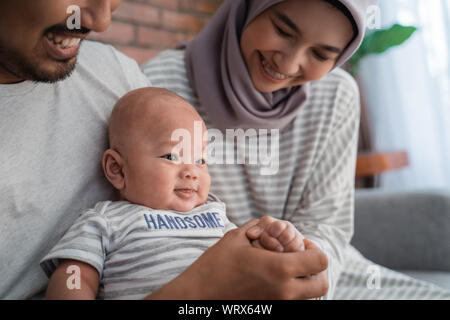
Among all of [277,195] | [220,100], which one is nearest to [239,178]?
[277,195]

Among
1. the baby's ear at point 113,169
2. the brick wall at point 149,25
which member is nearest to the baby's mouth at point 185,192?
the baby's ear at point 113,169

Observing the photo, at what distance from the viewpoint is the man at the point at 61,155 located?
0.56 meters

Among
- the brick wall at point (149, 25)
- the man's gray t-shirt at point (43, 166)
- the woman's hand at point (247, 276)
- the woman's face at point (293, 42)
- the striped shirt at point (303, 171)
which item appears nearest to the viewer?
the woman's hand at point (247, 276)

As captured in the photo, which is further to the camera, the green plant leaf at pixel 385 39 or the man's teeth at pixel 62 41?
the green plant leaf at pixel 385 39

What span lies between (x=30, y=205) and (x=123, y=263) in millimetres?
198

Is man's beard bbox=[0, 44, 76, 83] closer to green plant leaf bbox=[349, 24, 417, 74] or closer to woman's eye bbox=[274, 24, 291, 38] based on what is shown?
woman's eye bbox=[274, 24, 291, 38]

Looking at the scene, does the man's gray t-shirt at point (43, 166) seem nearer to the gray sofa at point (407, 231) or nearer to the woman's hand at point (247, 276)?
the woman's hand at point (247, 276)

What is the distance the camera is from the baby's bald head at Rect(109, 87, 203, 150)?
2.36 ft

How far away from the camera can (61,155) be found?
732 mm

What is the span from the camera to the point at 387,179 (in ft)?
8.36

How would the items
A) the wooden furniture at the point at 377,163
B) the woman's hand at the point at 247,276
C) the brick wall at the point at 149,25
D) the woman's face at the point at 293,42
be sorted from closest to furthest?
1. the woman's hand at the point at 247,276
2. the woman's face at the point at 293,42
3. the brick wall at the point at 149,25
4. the wooden furniture at the point at 377,163

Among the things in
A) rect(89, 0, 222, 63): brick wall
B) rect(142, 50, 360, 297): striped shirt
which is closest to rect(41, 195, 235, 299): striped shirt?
rect(142, 50, 360, 297): striped shirt

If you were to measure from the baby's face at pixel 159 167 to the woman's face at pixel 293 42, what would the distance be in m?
0.34
